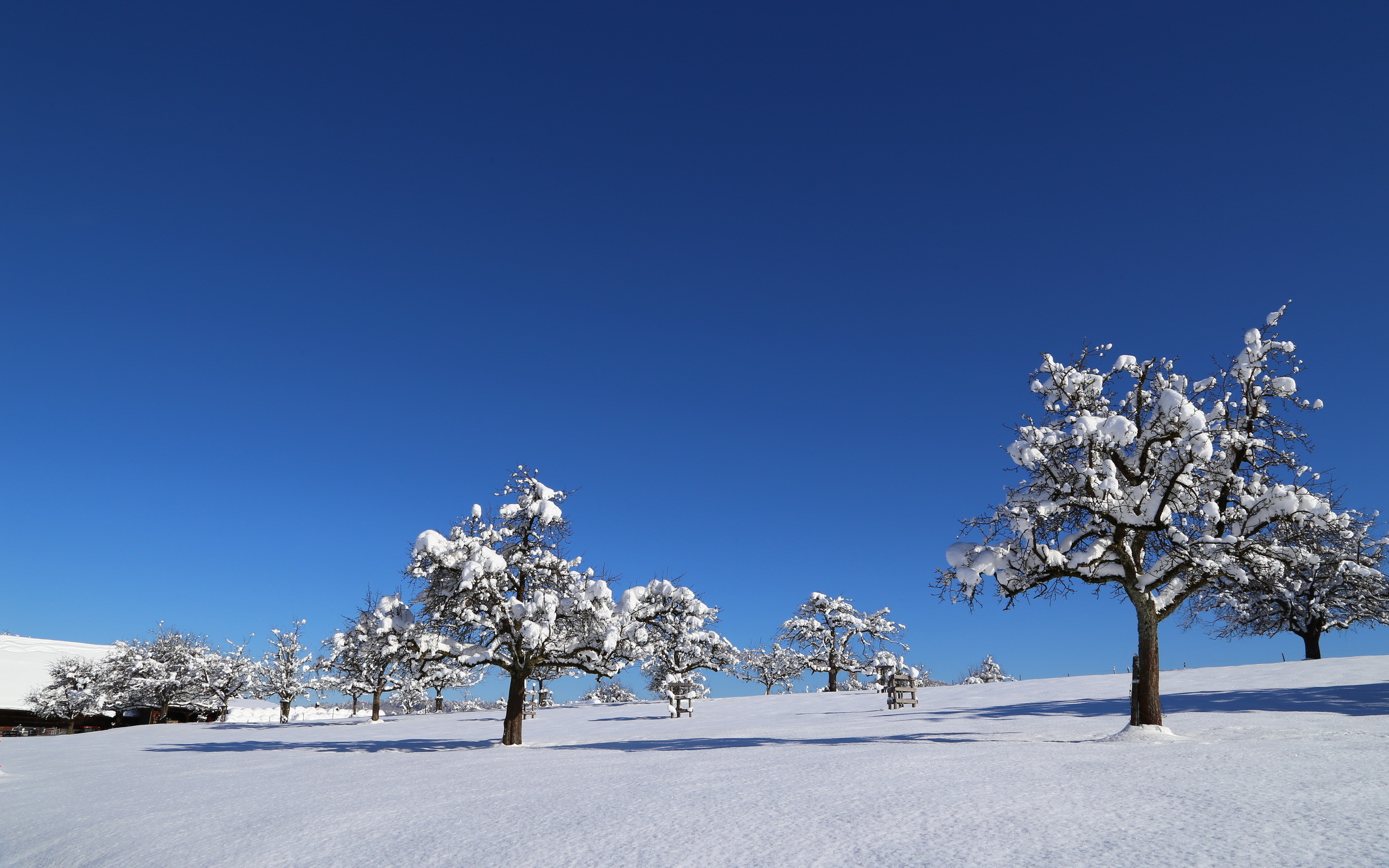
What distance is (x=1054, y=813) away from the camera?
26.5 feet

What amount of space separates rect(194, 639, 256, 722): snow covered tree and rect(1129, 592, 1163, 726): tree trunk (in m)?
71.8

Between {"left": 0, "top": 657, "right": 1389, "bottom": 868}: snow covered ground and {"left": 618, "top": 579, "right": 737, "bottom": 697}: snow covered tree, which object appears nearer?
{"left": 0, "top": 657, "right": 1389, "bottom": 868}: snow covered ground

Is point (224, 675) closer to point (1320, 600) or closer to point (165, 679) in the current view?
point (165, 679)

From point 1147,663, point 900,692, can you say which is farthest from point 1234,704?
point 900,692

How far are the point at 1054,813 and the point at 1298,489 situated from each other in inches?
529

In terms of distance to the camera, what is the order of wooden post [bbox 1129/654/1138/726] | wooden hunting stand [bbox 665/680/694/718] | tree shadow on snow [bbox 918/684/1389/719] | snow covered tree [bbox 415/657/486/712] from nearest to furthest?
wooden post [bbox 1129/654/1138/726] < tree shadow on snow [bbox 918/684/1389/719] < wooden hunting stand [bbox 665/680/694/718] < snow covered tree [bbox 415/657/486/712]

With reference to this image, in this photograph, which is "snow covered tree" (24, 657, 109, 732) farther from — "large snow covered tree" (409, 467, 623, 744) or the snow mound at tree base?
the snow mound at tree base

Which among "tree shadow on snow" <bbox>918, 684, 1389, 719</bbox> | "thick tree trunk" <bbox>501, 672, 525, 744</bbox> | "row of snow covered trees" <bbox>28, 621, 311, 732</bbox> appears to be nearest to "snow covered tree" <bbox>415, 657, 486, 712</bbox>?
"row of snow covered trees" <bbox>28, 621, 311, 732</bbox>

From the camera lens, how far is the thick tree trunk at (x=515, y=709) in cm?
2578

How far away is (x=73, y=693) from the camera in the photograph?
60406 millimetres

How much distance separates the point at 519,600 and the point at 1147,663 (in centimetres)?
1906

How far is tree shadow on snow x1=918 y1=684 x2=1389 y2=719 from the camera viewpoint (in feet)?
73.9

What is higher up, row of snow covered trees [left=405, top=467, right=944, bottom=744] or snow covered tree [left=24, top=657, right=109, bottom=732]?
row of snow covered trees [left=405, top=467, right=944, bottom=744]

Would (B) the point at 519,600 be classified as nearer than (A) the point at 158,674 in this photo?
Yes
